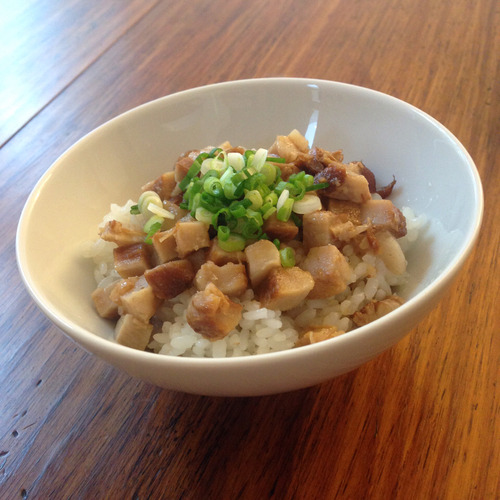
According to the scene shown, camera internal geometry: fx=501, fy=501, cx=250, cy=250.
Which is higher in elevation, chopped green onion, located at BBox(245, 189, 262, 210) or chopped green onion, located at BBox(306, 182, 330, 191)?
chopped green onion, located at BBox(245, 189, 262, 210)

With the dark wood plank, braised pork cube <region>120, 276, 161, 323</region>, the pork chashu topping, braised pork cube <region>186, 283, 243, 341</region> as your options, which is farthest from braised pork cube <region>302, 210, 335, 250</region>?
the dark wood plank

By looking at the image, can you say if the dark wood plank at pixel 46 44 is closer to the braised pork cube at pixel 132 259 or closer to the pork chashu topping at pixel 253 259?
the braised pork cube at pixel 132 259

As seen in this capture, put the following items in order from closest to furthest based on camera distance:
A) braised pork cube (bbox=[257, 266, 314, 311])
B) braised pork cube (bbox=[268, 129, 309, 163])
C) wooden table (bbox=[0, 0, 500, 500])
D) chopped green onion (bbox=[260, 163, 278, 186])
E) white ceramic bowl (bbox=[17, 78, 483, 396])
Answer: white ceramic bowl (bbox=[17, 78, 483, 396]), wooden table (bbox=[0, 0, 500, 500]), braised pork cube (bbox=[257, 266, 314, 311]), chopped green onion (bbox=[260, 163, 278, 186]), braised pork cube (bbox=[268, 129, 309, 163])

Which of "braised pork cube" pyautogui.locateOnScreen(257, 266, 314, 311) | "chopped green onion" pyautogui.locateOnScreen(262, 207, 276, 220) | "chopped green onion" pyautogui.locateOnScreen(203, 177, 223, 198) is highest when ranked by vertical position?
"chopped green onion" pyautogui.locateOnScreen(203, 177, 223, 198)

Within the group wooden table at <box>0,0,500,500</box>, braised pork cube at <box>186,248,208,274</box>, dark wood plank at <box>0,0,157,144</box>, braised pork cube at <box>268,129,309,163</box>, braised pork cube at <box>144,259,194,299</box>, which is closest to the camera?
wooden table at <box>0,0,500,500</box>

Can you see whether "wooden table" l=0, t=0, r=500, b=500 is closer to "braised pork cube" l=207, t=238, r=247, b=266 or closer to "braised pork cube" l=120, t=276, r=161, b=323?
"braised pork cube" l=120, t=276, r=161, b=323

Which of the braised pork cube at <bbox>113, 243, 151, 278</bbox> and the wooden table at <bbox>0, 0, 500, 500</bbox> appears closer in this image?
the wooden table at <bbox>0, 0, 500, 500</bbox>

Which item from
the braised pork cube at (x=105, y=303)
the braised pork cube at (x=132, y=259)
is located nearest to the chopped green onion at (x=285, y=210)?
the braised pork cube at (x=132, y=259)

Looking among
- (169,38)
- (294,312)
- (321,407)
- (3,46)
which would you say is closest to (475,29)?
(169,38)
